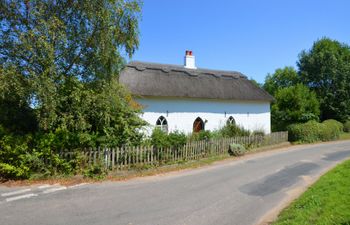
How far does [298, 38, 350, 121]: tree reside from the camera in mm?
33381

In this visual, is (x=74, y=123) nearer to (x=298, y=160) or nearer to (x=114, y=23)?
(x=114, y=23)

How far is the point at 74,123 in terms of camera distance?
34.6ft

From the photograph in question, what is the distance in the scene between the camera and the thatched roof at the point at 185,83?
2044 centimetres

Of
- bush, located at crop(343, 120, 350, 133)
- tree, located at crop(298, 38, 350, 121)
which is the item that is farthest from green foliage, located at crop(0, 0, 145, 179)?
tree, located at crop(298, 38, 350, 121)

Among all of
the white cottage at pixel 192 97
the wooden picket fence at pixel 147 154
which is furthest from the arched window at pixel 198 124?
the wooden picket fence at pixel 147 154

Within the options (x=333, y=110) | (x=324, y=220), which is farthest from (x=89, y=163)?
(x=333, y=110)

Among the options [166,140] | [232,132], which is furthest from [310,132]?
[166,140]

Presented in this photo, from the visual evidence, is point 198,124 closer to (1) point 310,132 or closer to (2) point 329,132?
(1) point 310,132

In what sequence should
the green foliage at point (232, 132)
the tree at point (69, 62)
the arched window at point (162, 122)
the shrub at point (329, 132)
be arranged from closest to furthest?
the tree at point (69, 62) < the green foliage at point (232, 132) < the arched window at point (162, 122) < the shrub at point (329, 132)

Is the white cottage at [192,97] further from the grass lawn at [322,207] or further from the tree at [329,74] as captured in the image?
the grass lawn at [322,207]

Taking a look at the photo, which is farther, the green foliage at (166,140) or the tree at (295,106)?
the tree at (295,106)

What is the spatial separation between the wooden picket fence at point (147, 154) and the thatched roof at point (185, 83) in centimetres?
643

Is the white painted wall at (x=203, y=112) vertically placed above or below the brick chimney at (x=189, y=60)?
below

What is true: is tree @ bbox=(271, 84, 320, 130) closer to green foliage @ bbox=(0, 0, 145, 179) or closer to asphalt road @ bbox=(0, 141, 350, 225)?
asphalt road @ bbox=(0, 141, 350, 225)
